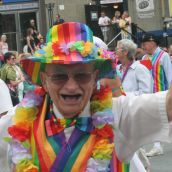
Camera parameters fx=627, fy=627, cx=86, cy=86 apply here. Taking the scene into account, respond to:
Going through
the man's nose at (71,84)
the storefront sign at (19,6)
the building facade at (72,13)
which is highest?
the storefront sign at (19,6)

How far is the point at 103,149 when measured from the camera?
305 cm

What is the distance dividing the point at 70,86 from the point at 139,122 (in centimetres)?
37

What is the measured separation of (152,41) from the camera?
9.82 m

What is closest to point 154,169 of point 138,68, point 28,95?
point 138,68

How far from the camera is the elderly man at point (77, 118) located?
298 centimetres

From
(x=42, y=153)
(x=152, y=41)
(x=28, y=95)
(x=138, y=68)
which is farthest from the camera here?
(x=152, y=41)

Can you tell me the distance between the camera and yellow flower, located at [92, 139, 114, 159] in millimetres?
3055

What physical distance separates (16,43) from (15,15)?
1575mm

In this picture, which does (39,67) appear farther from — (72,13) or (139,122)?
(72,13)

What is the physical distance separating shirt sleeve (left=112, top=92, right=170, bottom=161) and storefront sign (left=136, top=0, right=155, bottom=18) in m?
24.7

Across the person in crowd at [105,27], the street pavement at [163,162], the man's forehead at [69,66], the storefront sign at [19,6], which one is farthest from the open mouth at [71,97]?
the storefront sign at [19,6]

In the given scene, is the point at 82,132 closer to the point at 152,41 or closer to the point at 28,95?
the point at 28,95

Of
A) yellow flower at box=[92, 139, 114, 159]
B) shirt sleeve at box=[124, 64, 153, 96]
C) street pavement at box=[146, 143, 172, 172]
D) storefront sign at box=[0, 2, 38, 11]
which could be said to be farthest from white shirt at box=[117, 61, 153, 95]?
storefront sign at box=[0, 2, 38, 11]

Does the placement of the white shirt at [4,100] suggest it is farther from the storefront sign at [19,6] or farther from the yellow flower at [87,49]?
the storefront sign at [19,6]
